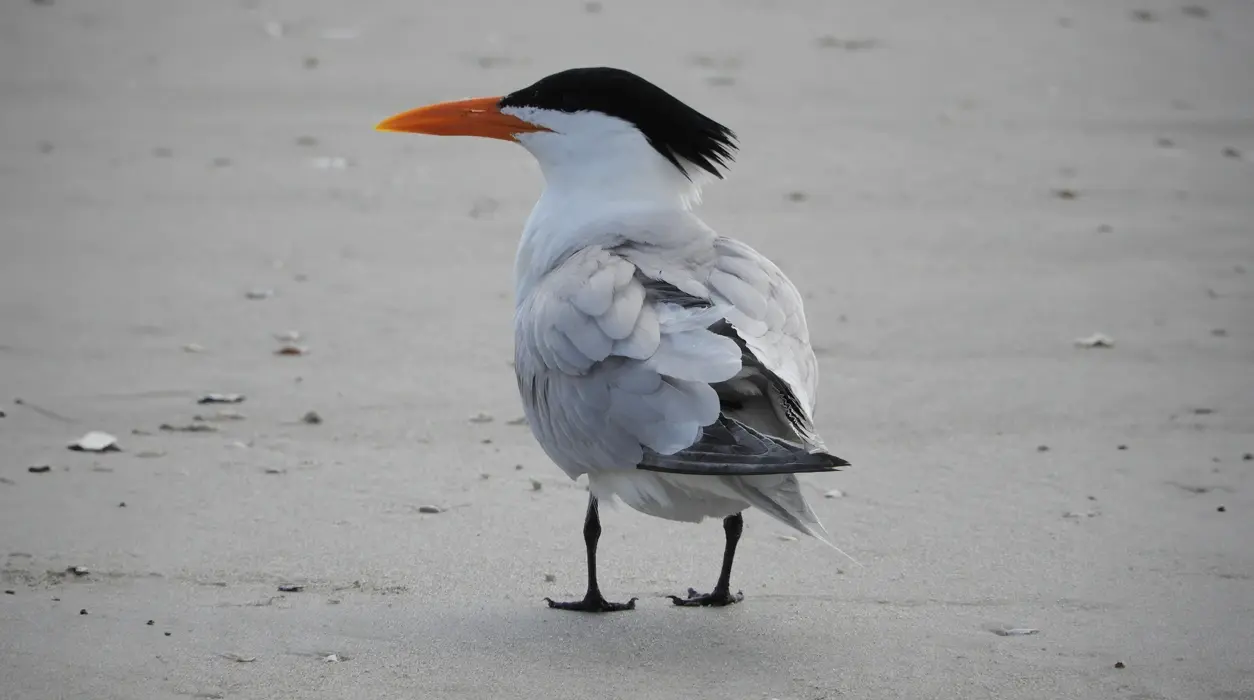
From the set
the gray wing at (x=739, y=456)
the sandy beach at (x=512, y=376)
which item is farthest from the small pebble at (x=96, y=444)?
the gray wing at (x=739, y=456)

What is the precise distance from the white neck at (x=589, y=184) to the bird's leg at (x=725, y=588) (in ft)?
2.70

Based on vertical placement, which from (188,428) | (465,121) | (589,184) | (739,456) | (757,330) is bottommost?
(188,428)

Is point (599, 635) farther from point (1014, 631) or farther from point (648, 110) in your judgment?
point (648, 110)

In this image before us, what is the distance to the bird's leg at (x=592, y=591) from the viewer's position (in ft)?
12.6

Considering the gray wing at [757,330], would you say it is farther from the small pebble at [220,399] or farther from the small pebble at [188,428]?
the small pebble at [220,399]

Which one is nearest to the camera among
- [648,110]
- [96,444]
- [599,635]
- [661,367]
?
[661,367]

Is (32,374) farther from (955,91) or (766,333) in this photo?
(955,91)

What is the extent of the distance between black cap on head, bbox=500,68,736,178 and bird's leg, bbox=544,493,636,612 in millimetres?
981

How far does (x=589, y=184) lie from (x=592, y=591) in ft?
3.64

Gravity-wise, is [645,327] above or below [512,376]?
above

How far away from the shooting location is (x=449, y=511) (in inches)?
175

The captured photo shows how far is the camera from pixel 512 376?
552 centimetres

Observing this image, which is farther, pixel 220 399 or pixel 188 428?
pixel 220 399

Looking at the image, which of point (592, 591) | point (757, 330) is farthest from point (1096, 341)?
point (592, 591)
